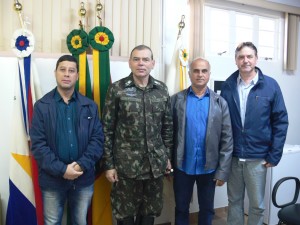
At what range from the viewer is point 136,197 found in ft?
6.08

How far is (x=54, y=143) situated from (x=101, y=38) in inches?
34.1

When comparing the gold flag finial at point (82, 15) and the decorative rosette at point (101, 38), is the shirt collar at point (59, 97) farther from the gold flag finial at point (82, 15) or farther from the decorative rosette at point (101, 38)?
the gold flag finial at point (82, 15)

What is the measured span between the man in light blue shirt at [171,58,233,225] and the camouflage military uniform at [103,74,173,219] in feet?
0.47

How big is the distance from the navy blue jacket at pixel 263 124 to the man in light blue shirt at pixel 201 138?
0.36 feet

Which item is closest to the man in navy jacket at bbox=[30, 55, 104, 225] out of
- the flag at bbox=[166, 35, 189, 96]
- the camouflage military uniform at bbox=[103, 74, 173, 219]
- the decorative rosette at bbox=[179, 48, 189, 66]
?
the camouflage military uniform at bbox=[103, 74, 173, 219]

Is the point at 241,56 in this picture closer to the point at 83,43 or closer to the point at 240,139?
the point at 240,139

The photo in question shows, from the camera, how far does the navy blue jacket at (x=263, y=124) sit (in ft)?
6.08

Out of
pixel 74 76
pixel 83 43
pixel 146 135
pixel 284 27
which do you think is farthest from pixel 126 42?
pixel 284 27

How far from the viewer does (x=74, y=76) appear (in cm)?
167

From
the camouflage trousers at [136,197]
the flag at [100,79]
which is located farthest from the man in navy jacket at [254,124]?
the flag at [100,79]

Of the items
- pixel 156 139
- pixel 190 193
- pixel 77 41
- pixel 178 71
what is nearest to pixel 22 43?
pixel 77 41

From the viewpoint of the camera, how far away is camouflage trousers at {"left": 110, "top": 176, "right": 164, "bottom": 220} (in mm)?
1818

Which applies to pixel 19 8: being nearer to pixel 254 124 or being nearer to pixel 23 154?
pixel 23 154

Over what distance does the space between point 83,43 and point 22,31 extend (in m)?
0.40
